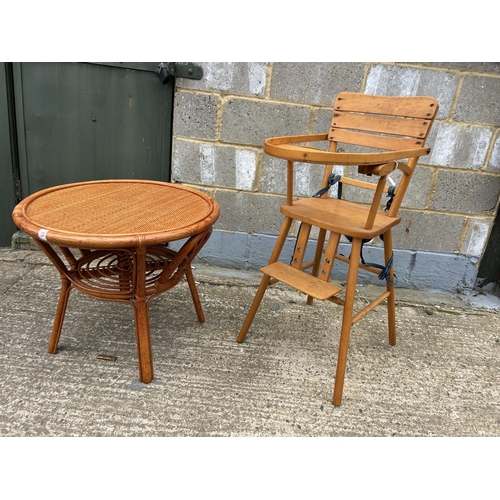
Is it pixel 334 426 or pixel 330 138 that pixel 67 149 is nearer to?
pixel 330 138

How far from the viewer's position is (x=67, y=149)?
2766 millimetres

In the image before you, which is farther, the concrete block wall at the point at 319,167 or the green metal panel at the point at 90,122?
the green metal panel at the point at 90,122

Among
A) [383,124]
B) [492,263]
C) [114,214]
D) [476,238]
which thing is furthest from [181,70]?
[492,263]

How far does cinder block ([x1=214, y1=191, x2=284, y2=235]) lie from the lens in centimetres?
271

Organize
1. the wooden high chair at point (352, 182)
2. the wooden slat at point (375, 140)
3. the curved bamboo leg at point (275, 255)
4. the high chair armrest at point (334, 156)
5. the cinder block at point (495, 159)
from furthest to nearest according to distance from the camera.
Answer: the cinder block at point (495, 159), the curved bamboo leg at point (275, 255), the wooden slat at point (375, 140), the wooden high chair at point (352, 182), the high chair armrest at point (334, 156)

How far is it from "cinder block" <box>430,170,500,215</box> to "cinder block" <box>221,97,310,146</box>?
1.00 metres

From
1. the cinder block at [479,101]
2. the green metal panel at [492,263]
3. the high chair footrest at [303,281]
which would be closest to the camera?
the high chair footrest at [303,281]

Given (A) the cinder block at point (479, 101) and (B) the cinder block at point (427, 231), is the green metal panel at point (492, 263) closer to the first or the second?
(B) the cinder block at point (427, 231)

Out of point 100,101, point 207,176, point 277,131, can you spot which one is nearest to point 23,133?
point 100,101

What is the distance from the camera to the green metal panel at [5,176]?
104 inches

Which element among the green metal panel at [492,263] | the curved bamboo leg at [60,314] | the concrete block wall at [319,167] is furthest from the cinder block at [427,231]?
the curved bamboo leg at [60,314]

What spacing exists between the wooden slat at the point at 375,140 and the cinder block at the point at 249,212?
75 cm

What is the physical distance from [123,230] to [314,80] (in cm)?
160

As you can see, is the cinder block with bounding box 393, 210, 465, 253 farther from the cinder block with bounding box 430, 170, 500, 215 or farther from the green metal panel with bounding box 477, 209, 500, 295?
the green metal panel with bounding box 477, 209, 500, 295
